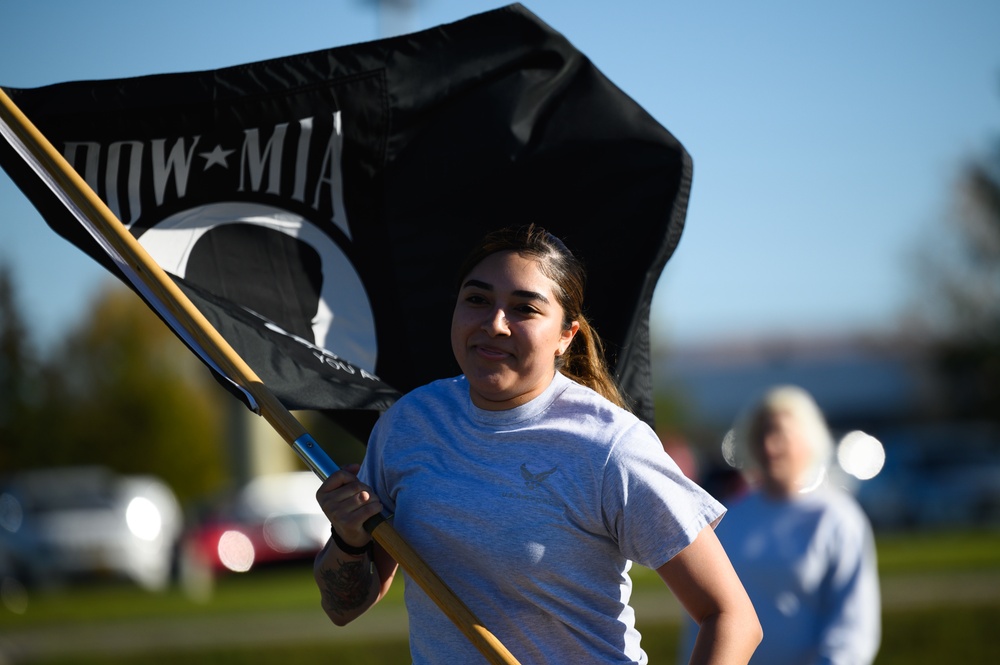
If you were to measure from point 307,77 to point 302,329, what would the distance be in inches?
31.5

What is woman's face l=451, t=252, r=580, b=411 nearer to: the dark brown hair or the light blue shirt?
the dark brown hair

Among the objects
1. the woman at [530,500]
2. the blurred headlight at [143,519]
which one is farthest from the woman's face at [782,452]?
the blurred headlight at [143,519]

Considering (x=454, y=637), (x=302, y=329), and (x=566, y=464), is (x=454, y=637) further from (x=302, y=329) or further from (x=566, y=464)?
(x=302, y=329)

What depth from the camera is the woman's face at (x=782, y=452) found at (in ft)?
17.1

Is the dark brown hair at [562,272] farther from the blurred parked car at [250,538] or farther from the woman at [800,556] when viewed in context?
the blurred parked car at [250,538]

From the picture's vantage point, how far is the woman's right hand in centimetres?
291

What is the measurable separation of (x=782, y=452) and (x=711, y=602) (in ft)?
8.57

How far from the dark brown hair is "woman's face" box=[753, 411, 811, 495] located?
2.16 metres

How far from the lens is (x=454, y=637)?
2861 millimetres

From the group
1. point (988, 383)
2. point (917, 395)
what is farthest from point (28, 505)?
point (917, 395)

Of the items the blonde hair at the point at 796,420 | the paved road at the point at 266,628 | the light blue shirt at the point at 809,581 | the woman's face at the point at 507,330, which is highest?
the woman's face at the point at 507,330

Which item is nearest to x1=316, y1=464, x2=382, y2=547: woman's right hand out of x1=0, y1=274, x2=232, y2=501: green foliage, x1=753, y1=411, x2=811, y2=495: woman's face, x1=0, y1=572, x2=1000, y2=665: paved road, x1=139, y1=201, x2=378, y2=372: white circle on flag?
x1=139, y1=201, x2=378, y2=372: white circle on flag

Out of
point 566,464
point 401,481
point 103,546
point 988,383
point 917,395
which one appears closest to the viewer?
point 566,464

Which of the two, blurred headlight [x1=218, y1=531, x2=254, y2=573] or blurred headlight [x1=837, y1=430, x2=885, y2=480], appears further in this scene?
blurred headlight [x1=837, y1=430, x2=885, y2=480]
